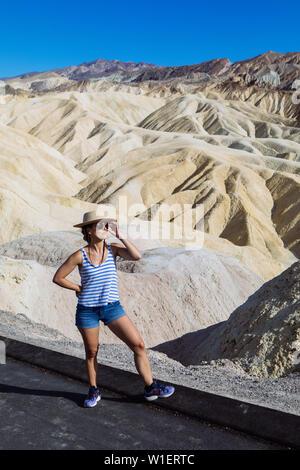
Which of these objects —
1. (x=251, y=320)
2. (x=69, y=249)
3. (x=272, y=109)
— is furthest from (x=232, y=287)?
(x=272, y=109)

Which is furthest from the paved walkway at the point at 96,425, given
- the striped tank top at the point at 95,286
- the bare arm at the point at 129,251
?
the bare arm at the point at 129,251

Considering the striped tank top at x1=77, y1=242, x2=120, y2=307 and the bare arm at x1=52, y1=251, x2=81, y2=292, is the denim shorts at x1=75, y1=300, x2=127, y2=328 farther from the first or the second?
the bare arm at x1=52, y1=251, x2=81, y2=292

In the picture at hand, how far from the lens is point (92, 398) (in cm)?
400

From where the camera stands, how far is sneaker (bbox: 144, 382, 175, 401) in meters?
3.98

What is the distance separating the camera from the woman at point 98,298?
399 centimetres

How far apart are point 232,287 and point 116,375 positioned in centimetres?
1741

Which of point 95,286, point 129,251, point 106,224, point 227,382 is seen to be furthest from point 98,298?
point 227,382

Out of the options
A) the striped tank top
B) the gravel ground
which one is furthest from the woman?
the gravel ground

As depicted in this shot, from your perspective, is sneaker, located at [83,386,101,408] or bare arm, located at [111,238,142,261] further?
bare arm, located at [111,238,142,261]

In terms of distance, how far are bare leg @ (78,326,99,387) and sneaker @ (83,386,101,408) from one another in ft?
0.21

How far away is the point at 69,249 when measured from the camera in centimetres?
2225

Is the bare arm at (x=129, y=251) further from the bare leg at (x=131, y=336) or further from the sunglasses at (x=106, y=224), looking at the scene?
the bare leg at (x=131, y=336)

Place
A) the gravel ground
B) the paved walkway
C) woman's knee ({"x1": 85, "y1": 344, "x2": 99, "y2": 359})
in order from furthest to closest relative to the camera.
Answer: the gravel ground → woman's knee ({"x1": 85, "y1": 344, "x2": 99, "y2": 359}) → the paved walkway
